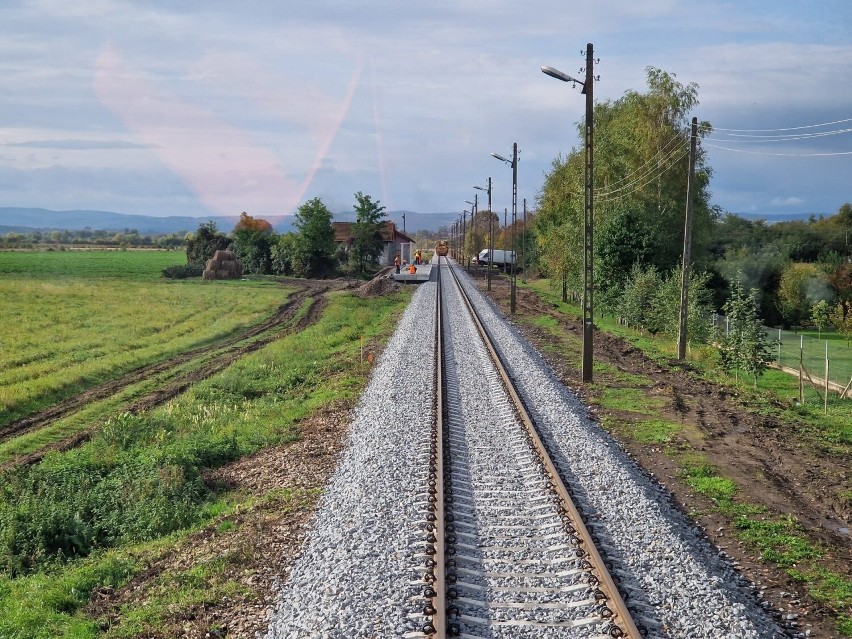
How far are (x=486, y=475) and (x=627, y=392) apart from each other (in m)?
8.40

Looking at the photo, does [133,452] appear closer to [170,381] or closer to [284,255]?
[170,381]

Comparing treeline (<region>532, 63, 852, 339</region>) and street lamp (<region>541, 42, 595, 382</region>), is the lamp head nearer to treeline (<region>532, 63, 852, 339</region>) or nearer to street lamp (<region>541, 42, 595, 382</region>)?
street lamp (<region>541, 42, 595, 382</region>)

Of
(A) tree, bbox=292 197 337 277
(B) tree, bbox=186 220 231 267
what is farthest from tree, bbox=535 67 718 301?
(B) tree, bbox=186 220 231 267

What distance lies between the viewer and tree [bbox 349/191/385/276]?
77.8m

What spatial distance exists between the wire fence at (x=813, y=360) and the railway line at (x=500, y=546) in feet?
29.9

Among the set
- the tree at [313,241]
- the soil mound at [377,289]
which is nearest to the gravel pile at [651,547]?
the soil mound at [377,289]

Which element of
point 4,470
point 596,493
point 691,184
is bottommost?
point 4,470

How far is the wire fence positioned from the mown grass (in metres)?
12.0

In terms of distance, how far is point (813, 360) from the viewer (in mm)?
28453

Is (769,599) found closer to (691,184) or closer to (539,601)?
(539,601)

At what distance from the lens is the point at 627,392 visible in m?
18.9

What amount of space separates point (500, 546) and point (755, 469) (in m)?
5.94

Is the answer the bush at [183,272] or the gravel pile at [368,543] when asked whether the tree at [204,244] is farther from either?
the gravel pile at [368,543]

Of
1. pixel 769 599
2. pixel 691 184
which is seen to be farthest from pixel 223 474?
pixel 691 184
